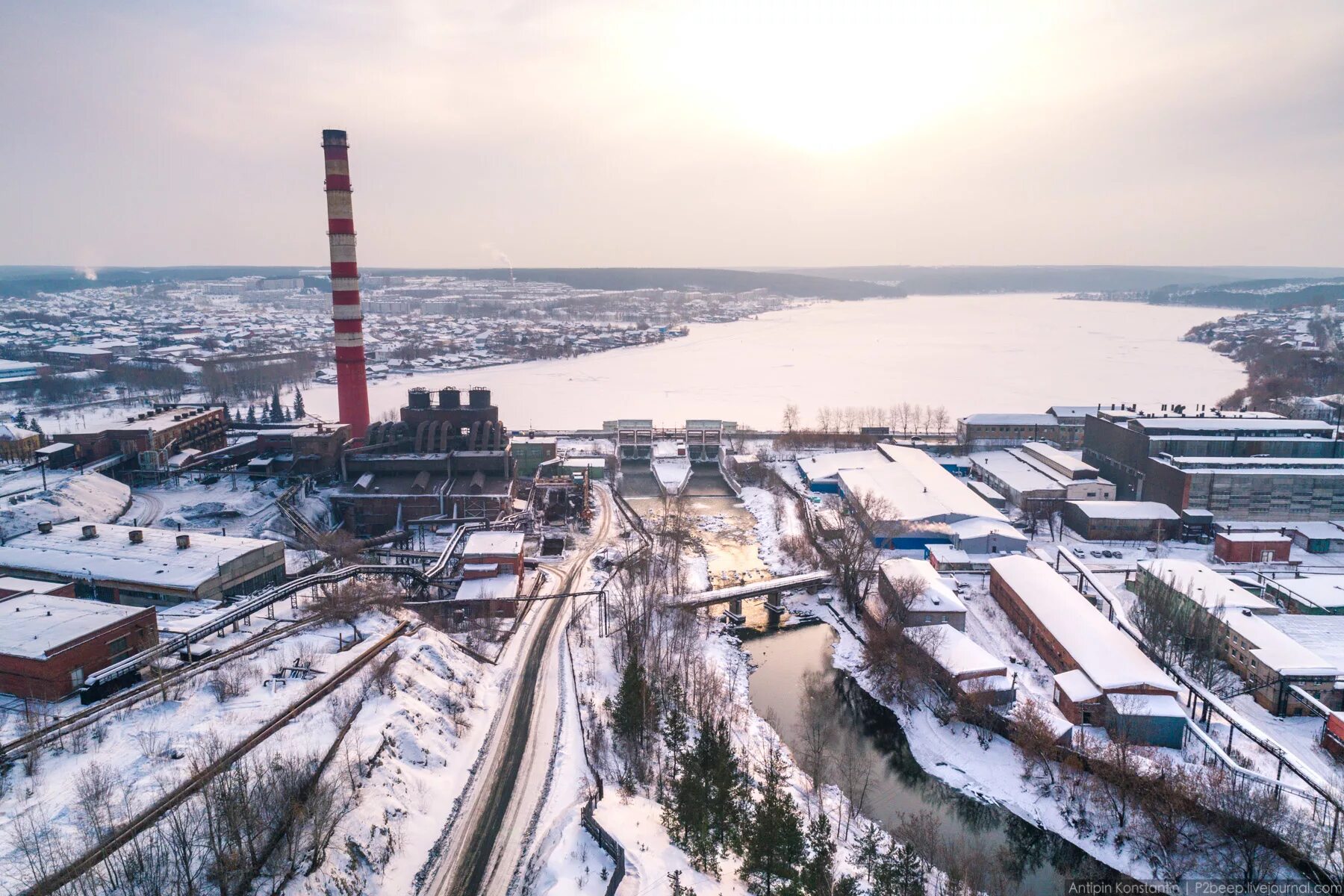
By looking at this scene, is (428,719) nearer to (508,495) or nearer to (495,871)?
(495,871)

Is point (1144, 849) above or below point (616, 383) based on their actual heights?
below

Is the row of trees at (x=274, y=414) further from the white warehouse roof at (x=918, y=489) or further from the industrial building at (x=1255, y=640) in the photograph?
the industrial building at (x=1255, y=640)

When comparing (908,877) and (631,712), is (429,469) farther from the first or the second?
(908,877)

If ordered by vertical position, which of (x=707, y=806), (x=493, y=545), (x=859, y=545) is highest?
(x=493, y=545)

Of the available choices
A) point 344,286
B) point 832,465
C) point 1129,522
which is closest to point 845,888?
point 1129,522

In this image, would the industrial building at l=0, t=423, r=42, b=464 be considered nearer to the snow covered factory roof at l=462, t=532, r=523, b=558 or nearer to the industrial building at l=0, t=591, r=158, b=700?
the industrial building at l=0, t=591, r=158, b=700

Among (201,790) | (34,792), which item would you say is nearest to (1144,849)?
(201,790)

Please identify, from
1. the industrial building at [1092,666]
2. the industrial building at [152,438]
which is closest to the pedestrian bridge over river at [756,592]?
the industrial building at [1092,666]
